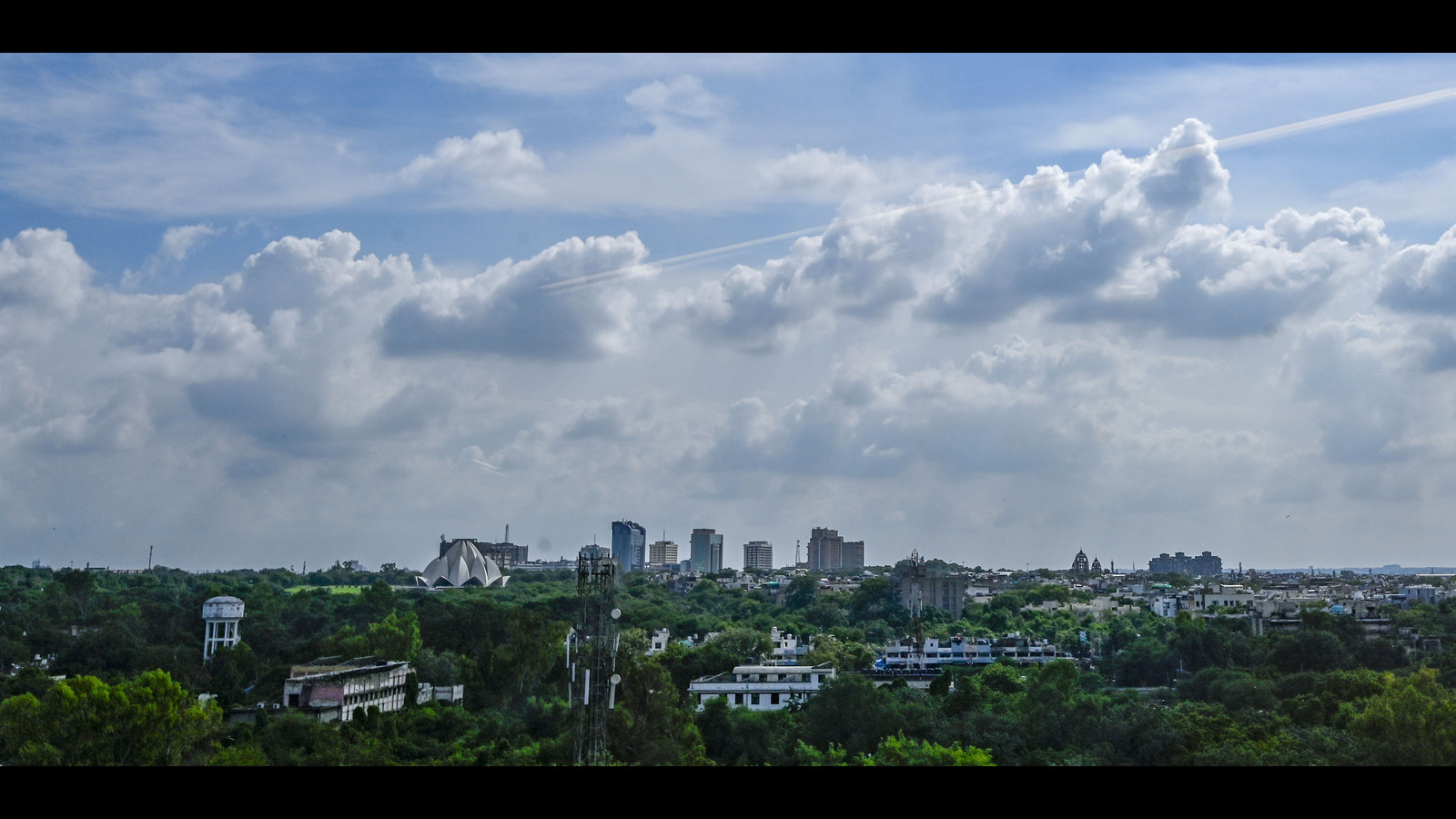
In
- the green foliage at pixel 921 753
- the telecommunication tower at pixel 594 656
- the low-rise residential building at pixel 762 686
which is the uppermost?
the telecommunication tower at pixel 594 656

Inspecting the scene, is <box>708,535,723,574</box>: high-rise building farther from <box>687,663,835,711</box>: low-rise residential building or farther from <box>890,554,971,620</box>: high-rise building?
<box>687,663,835,711</box>: low-rise residential building

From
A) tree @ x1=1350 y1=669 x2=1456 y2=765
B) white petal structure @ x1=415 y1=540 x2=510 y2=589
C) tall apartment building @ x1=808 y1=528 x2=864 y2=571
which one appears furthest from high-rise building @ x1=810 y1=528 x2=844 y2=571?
tree @ x1=1350 y1=669 x2=1456 y2=765

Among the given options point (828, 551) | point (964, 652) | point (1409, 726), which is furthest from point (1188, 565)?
point (1409, 726)

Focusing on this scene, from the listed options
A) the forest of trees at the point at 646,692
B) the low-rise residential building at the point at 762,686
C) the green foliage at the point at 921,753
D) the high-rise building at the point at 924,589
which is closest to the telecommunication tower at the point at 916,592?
the high-rise building at the point at 924,589

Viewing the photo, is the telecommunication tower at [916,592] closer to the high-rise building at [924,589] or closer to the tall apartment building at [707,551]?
the high-rise building at [924,589]

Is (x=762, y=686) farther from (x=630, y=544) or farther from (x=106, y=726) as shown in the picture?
(x=630, y=544)
